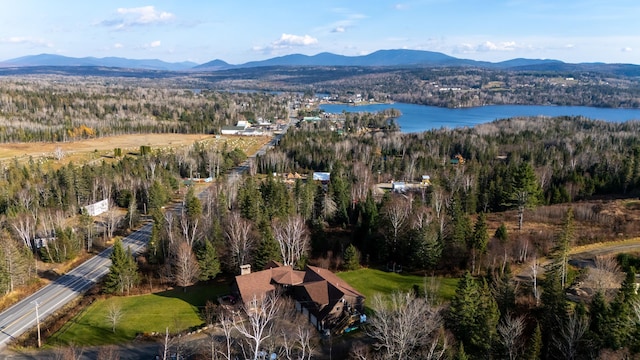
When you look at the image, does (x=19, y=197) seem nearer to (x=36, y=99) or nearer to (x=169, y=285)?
(x=169, y=285)

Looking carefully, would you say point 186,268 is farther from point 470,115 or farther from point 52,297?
point 470,115

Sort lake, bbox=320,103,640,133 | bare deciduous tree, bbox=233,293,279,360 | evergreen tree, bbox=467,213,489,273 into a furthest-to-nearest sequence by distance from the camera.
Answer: lake, bbox=320,103,640,133 < evergreen tree, bbox=467,213,489,273 < bare deciduous tree, bbox=233,293,279,360

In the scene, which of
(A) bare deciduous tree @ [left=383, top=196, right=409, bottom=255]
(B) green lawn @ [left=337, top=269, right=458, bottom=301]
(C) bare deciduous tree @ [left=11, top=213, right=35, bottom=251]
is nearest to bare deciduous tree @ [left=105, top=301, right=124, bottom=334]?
(C) bare deciduous tree @ [left=11, top=213, right=35, bottom=251]

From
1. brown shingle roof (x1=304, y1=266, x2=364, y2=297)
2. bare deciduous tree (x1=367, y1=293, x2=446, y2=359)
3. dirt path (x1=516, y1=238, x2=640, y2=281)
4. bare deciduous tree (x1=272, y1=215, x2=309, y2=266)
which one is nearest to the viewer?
bare deciduous tree (x1=367, y1=293, x2=446, y2=359)

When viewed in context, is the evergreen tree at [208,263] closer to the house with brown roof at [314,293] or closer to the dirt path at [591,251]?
the house with brown roof at [314,293]

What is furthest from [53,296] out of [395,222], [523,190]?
[523,190]

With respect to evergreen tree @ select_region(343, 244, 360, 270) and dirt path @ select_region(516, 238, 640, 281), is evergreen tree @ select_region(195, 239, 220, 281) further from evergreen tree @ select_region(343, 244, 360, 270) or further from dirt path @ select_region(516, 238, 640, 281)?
dirt path @ select_region(516, 238, 640, 281)

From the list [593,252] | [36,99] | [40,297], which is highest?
[36,99]

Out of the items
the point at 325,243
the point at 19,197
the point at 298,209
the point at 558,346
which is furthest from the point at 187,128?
the point at 558,346
